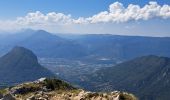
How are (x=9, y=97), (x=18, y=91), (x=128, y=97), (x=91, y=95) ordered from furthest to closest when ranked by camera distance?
(x=18, y=91)
(x=91, y=95)
(x=128, y=97)
(x=9, y=97)

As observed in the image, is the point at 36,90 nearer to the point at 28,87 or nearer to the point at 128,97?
the point at 28,87

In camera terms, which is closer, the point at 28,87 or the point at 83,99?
the point at 83,99

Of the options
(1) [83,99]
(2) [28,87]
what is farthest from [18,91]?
(1) [83,99]

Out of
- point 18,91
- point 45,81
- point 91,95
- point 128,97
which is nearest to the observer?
point 128,97

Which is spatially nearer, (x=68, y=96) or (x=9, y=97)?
(x=9, y=97)

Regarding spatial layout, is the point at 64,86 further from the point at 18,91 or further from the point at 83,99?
the point at 83,99

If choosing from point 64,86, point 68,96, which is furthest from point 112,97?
point 64,86
